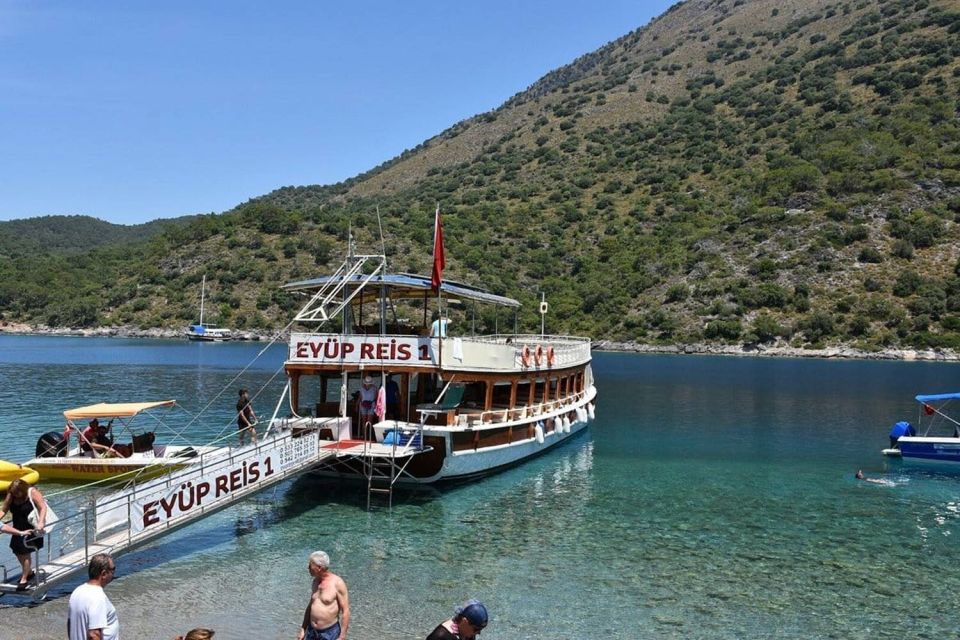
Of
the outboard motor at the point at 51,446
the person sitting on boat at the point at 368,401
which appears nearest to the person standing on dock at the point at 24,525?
the person sitting on boat at the point at 368,401

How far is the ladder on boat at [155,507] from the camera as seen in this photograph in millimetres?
12742

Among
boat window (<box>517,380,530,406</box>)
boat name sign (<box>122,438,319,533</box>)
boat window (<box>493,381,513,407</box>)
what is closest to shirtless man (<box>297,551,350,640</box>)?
boat name sign (<box>122,438,319,533</box>)

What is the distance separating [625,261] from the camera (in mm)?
114375

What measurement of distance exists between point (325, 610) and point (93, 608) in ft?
8.44

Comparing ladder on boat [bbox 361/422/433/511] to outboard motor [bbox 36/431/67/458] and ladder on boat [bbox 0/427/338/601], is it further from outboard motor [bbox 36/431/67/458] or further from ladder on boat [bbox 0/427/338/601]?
outboard motor [bbox 36/431/67/458]

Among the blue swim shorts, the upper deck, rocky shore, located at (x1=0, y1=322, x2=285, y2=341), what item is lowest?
the blue swim shorts

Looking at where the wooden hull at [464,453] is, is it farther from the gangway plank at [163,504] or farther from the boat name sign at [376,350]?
the boat name sign at [376,350]

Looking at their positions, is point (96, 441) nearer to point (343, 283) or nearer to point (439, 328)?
point (343, 283)

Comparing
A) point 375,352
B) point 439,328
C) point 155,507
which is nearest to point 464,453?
point 439,328

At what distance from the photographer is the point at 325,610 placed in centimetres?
891

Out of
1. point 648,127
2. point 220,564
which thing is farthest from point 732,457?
point 648,127

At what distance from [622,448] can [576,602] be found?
712 inches

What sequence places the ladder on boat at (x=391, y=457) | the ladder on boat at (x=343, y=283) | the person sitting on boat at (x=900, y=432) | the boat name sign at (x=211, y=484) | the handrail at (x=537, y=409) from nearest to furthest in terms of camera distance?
the boat name sign at (x=211, y=484)
the ladder on boat at (x=391, y=457)
the ladder on boat at (x=343, y=283)
the handrail at (x=537, y=409)
the person sitting on boat at (x=900, y=432)

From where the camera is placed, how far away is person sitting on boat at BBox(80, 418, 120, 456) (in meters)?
23.7
